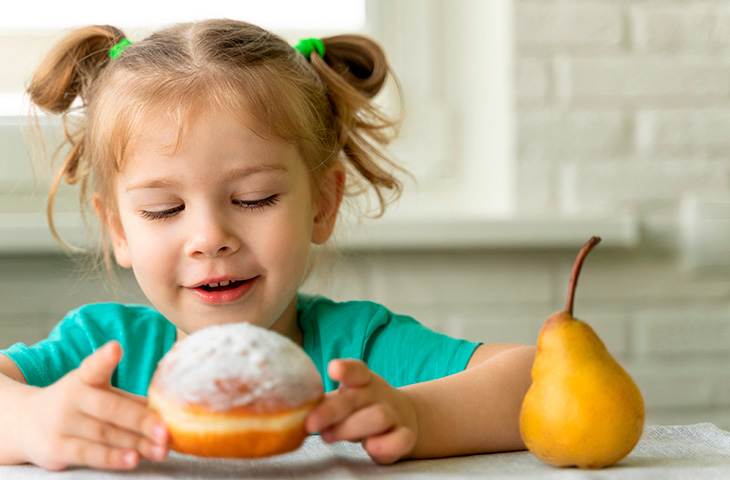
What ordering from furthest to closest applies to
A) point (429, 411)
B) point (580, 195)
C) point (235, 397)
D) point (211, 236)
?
point (580, 195) → point (211, 236) → point (429, 411) → point (235, 397)

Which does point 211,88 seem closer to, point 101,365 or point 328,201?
point 328,201

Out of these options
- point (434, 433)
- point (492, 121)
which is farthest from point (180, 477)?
point (492, 121)

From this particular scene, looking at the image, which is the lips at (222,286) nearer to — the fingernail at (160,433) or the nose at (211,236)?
the nose at (211,236)

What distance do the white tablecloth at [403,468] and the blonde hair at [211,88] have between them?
0.43m

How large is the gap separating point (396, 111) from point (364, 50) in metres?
0.52

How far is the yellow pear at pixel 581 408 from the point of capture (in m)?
0.57

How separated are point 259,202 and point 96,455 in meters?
0.40

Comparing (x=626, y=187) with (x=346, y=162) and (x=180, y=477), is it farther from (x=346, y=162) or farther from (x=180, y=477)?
(x=180, y=477)

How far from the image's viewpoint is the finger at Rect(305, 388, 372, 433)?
0.55 metres

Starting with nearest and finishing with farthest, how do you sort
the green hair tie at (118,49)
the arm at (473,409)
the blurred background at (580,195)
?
the arm at (473,409), the green hair tie at (118,49), the blurred background at (580,195)

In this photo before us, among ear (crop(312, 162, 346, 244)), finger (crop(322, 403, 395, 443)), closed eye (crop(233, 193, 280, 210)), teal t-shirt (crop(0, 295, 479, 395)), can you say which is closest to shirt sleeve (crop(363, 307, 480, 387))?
teal t-shirt (crop(0, 295, 479, 395))

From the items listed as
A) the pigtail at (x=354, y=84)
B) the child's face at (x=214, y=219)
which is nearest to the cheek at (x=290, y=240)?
the child's face at (x=214, y=219)

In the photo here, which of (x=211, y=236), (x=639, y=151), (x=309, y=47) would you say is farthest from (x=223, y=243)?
(x=639, y=151)

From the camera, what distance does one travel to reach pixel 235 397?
0.52 m
